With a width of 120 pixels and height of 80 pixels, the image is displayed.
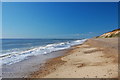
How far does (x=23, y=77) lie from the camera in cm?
664

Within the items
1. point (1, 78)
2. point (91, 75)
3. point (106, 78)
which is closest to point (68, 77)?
point (91, 75)

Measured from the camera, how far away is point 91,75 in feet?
20.0

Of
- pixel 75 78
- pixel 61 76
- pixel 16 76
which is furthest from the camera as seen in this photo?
pixel 16 76

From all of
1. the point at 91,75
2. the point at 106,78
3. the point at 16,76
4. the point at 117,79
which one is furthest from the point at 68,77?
the point at 16,76

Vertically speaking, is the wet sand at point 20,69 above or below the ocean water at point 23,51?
below

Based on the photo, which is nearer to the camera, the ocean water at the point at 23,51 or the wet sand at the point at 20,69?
the wet sand at the point at 20,69

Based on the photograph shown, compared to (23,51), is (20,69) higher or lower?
lower

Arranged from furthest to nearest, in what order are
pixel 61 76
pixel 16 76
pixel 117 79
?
pixel 16 76 < pixel 61 76 < pixel 117 79

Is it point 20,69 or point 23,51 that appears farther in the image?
point 23,51

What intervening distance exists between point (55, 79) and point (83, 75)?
1.18 m

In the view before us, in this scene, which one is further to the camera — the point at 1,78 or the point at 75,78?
the point at 1,78

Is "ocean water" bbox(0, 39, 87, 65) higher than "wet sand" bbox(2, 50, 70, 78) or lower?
higher

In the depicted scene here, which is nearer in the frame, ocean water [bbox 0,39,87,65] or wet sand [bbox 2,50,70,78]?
wet sand [bbox 2,50,70,78]

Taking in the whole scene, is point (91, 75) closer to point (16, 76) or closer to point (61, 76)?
point (61, 76)
